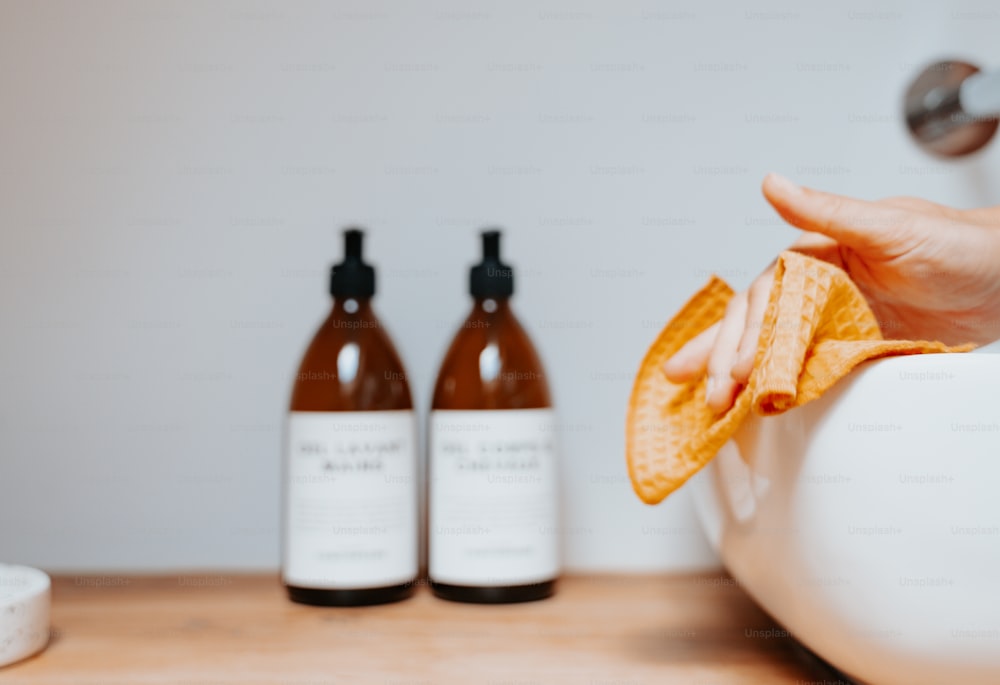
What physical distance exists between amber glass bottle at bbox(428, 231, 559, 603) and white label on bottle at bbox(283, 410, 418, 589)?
0.11 ft

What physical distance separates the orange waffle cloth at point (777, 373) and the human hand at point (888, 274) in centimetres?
2

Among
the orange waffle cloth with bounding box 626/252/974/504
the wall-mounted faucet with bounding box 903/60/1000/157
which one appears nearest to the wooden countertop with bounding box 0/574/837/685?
the orange waffle cloth with bounding box 626/252/974/504

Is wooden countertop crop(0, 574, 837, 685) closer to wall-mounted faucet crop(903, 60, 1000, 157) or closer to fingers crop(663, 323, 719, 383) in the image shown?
fingers crop(663, 323, 719, 383)

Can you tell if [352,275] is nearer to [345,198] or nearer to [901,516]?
[345,198]

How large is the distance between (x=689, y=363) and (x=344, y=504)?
25 cm

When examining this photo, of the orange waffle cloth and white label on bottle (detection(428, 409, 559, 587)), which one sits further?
white label on bottle (detection(428, 409, 559, 587))

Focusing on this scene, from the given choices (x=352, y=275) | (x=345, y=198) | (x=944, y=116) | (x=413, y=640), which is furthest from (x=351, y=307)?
(x=944, y=116)

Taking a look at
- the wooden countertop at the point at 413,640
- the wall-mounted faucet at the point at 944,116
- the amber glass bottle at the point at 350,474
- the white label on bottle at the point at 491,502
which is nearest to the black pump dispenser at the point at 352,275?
the amber glass bottle at the point at 350,474

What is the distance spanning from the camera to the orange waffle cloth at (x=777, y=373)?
13.7 inches

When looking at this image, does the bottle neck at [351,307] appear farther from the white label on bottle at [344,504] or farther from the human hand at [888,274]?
the human hand at [888,274]

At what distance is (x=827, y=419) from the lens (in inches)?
13.7

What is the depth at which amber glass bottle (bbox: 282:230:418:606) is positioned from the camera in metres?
0.56

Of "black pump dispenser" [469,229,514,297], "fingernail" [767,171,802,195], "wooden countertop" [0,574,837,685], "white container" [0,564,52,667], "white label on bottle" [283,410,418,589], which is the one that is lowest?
"wooden countertop" [0,574,837,685]

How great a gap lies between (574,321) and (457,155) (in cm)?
17
